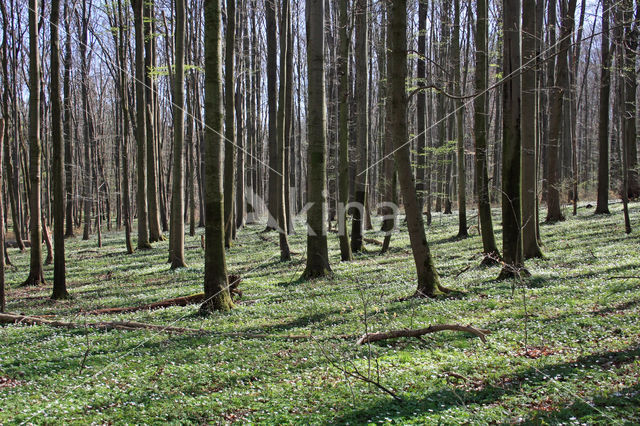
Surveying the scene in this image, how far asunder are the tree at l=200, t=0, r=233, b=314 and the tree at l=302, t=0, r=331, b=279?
3556 millimetres

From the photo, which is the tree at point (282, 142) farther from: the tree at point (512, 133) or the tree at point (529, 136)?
the tree at point (512, 133)

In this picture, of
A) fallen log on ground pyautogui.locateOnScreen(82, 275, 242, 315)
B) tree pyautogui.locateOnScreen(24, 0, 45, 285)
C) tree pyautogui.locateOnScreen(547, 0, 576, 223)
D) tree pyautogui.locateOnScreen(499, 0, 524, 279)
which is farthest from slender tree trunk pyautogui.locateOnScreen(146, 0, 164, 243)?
tree pyautogui.locateOnScreen(547, 0, 576, 223)

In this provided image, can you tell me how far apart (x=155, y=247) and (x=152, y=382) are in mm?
18329

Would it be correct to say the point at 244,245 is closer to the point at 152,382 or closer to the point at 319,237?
the point at 319,237

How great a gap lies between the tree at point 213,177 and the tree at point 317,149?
3.56 meters

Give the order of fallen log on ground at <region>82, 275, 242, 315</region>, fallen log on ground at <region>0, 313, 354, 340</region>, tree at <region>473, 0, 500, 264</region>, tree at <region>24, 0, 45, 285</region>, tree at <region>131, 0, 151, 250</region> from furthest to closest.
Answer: tree at <region>131, 0, 151, 250</region> → tree at <region>24, 0, 45, 285</region> → tree at <region>473, 0, 500, 264</region> → fallen log on ground at <region>82, 275, 242, 315</region> → fallen log on ground at <region>0, 313, 354, 340</region>

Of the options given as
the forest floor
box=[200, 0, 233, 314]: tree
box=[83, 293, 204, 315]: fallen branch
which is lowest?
box=[83, 293, 204, 315]: fallen branch

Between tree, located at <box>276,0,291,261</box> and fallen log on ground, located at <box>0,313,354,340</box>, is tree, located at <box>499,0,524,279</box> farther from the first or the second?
tree, located at <box>276,0,291,261</box>

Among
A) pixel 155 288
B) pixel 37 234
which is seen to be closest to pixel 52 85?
pixel 37 234

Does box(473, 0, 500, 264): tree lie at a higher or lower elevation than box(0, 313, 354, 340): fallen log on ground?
higher

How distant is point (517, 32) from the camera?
9898 mm

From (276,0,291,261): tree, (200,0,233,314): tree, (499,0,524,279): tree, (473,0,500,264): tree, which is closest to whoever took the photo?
(200,0,233,314): tree

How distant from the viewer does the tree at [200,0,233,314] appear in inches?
349

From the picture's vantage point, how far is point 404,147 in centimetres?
905
